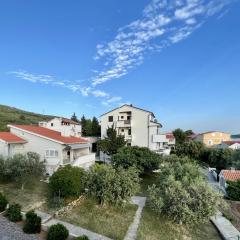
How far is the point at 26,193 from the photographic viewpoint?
2489 centimetres

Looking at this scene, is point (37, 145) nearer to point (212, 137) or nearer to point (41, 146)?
point (41, 146)

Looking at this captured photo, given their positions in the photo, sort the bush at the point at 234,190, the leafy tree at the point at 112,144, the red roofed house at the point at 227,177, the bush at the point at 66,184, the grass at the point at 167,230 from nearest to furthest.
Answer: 1. the grass at the point at 167,230
2. the bush at the point at 66,184
3. the bush at the point at 234,190
4. the red roofed house at the point at 227,177
5. the leafy tree at the point at 112,144

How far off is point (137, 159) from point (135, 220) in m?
17.4

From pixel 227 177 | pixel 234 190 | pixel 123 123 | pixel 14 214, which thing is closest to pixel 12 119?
pixel 123 123

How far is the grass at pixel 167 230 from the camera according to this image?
20.4 metres

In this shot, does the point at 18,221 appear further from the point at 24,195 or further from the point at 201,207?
the point at 201,207

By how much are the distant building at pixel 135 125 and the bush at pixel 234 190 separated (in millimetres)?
26115

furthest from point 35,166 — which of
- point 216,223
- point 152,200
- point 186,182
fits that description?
point 216,223

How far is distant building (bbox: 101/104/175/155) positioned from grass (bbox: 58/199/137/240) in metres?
32.8

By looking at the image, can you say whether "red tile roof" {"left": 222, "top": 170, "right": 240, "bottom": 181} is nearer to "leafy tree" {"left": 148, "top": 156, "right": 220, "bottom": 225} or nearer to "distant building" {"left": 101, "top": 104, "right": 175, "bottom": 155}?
"leafy tree" {"left": 148, "top": 156, "right": 220, "bottom": 225}

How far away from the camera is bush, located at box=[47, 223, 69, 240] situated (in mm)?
16688

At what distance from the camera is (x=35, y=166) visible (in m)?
27.0

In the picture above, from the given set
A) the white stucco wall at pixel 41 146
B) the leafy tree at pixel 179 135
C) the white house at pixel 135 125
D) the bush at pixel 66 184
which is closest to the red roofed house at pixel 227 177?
the bush at pixel 66 184

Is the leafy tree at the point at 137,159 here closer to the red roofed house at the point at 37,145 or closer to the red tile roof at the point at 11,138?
the red roofed house at the point at 37,145
